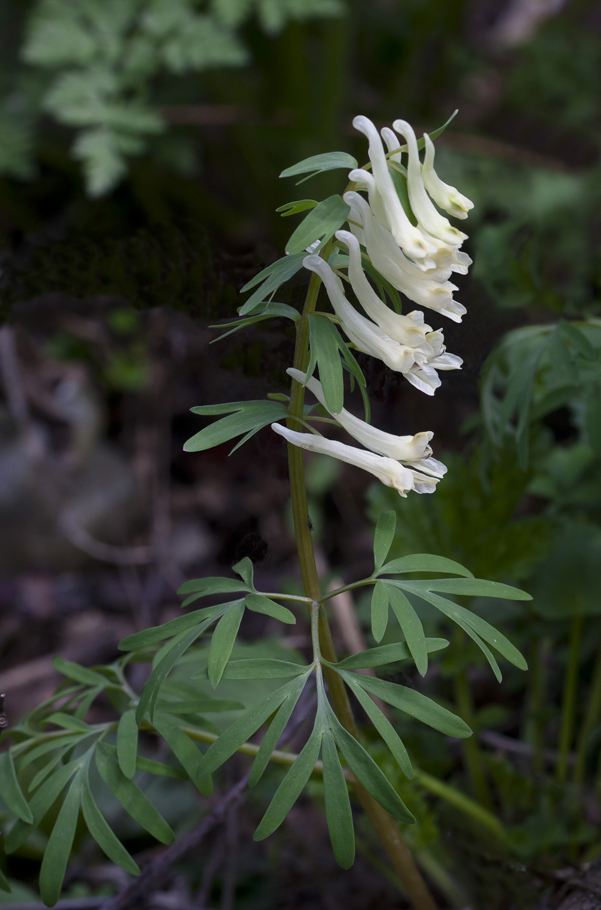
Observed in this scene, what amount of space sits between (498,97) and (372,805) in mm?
3026

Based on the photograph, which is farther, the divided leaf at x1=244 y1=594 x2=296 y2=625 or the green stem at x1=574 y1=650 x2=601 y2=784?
the green stem at x1=574 y1=650 x2=601 y2=784

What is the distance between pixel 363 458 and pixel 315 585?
0.42ft

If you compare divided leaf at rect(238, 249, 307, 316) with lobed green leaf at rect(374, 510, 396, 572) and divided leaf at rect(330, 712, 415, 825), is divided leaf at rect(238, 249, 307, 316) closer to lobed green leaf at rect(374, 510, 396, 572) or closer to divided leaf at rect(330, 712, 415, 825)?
lobed green leaf at rect(374, 510, 396, 572)

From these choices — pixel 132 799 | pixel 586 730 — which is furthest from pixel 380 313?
pixel 586 730

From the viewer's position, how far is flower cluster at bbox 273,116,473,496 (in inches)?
19.9

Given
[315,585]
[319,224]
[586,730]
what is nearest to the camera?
[319,224]

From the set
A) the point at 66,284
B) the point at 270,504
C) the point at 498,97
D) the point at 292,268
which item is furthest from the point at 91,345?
the point at 498,97

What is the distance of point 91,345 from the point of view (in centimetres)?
222

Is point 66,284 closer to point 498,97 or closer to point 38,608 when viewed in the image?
point 38,608

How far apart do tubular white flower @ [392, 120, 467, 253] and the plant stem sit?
0.26 feet

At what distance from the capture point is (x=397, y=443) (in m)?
0.56

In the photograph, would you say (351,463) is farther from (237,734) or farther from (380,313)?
(237,734)

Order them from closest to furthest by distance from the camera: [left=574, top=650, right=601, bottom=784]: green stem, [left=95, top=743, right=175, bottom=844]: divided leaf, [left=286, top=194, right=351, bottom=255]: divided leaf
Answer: [left=286, top=194, right=351, bottom=255]: divided leaf < [left=95, top=743, right=175, bottom=844]: divided leaf < [left=574, top=650, right=601, bottom=784]: green stem

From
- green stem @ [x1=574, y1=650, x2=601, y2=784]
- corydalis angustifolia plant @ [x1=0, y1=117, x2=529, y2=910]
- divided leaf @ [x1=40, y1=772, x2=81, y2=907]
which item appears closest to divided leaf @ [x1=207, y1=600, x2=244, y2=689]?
corydalis angustifolia plant @ [x1=0, y1=117, x2=529, y2=910]
